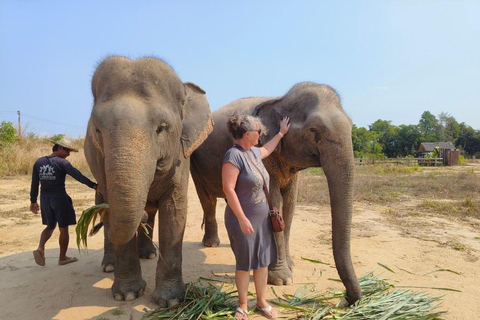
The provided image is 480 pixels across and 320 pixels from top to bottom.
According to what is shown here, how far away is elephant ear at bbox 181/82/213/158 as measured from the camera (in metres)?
3.81

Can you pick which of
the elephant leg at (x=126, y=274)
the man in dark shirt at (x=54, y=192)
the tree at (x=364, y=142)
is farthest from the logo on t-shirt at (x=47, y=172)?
the tree at (x=364, y=142)

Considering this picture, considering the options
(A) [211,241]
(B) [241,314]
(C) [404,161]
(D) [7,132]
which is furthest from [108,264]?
(C) [404,161]

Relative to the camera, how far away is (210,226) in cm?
631

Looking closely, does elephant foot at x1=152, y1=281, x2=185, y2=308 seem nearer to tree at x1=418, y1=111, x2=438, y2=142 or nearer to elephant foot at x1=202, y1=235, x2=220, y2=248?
elephant foot at x1=202, y1=235, x2=220, y2=248

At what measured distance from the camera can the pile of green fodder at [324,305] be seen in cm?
342

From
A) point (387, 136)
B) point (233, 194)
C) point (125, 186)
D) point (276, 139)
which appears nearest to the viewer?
point (125, 186)

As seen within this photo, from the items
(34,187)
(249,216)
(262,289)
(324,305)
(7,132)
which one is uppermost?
(7,132)

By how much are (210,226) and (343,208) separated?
3.09 metres

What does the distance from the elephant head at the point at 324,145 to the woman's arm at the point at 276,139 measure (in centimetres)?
8

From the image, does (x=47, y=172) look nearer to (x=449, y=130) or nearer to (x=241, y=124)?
(x=241, y=124)

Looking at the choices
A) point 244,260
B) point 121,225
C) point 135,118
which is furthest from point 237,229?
point 135,118

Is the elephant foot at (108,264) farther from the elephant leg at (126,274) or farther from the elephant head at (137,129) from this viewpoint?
the elephant head at (137,129)

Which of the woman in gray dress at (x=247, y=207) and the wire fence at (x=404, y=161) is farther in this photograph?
the wire fence at (x=404, y=161)

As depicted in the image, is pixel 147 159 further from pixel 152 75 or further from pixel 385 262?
pixel 385 262
